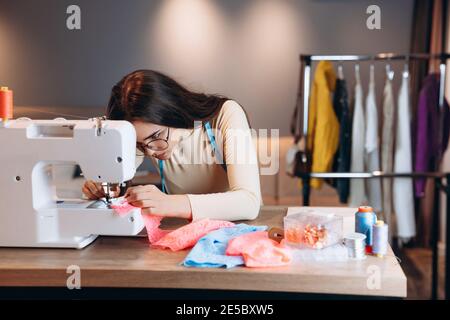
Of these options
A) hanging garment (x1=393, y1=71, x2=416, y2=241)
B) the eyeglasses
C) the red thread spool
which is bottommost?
hanging garment (x1=393, y1=71, x2=416, y2=241)

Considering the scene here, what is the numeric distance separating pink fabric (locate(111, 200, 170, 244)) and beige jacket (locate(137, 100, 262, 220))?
0.34 ft

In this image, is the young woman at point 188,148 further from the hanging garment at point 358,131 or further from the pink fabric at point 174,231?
the hanging garment at point 358,131

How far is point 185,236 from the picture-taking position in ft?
4.43

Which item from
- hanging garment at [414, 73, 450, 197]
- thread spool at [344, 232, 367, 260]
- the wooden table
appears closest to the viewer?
the wooden table

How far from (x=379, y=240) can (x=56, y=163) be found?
0.78 meters

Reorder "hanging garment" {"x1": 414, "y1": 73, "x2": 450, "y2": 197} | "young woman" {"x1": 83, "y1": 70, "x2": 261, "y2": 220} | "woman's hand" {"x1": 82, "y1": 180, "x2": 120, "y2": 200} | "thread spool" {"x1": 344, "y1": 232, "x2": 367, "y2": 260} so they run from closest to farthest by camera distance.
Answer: "thread spool" {"x1": 344, "y1": 232, "x2": 367, "y2": 260}, "young woman" {"x1": 83, "y1": 70, "x2": 261, "y2": 220}, "woman's hand" {"x1": 82, "y1": 180, "x2": 120, "y2": 200}, "hanging garment" {"x1": 414, "y1": 73, "x2": 450, "y2": 197}

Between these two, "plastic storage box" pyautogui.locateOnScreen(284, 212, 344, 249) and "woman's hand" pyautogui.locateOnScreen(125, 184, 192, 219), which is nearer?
"plastic storage box" pyautogui.locateOnScreen(284, 212, 344, 249)

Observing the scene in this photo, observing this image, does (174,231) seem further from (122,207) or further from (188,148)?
(188,148)

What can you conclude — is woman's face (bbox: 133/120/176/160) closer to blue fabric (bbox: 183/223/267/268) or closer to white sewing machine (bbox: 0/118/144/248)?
white sewing machine (bbox: 0/118/144/248)

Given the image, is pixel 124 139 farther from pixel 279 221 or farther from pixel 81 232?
pixel 279 221

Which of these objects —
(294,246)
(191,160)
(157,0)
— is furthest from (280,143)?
(294,246)

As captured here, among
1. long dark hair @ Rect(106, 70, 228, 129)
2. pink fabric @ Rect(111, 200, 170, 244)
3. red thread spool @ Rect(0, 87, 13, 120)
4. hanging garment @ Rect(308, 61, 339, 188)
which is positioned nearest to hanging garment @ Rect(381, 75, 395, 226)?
hanging garment @ Rect(308, 61, 339, 188)

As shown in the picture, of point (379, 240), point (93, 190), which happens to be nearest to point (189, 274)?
point (379, 240)

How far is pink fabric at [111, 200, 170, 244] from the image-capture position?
1.35m
